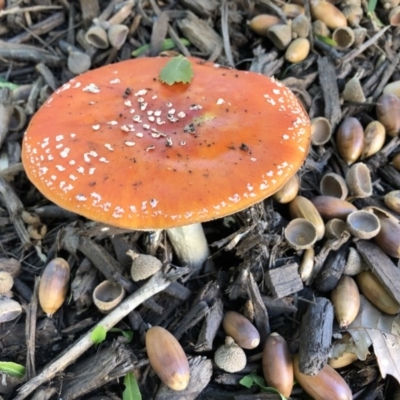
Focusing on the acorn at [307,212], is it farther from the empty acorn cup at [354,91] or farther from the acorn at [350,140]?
the empty acorn cup at [354,91]

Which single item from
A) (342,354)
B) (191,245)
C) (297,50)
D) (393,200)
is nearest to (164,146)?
(191,245)

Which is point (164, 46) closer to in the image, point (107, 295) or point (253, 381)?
point (107, 295)

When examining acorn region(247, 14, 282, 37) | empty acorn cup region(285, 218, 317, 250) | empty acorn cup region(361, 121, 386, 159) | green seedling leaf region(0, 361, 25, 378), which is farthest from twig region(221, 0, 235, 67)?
green seedling leaf region(0, 361, 25, 378)

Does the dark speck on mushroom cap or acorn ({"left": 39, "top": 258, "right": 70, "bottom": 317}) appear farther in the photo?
acorn ({"left": 39, "top": 258, "right": 70, "bottom": 317})

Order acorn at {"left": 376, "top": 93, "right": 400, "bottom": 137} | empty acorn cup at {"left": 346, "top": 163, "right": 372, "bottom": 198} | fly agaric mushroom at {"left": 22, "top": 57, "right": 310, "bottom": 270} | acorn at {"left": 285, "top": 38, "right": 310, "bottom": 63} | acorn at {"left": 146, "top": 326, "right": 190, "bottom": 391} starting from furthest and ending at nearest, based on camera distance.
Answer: acorn at {"left": 285, "top": 38, "right": 310, "bottom": 63} < acorn at {"left": 376, "top": 93, "right": 400, "bottom": 137} < empty acorn cup at {"left": 346, "top": 163, "right": 372, "bottom": 198} < acorn at {"left": 146, "top": 326, "right": 190, "bottom": 391} < fly agaric mushroom at {"left": 22, "top": 57, "right": 310, "bottom": 270}

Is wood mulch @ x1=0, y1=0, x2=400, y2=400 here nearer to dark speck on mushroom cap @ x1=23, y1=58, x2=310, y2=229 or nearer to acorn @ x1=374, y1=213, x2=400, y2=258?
acorn @ x1=374, y1=213, x2=400, y2=258

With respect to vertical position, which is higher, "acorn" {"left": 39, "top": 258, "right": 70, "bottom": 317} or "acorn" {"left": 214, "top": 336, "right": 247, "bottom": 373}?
"acorn" {"left": 214, "top": 336, "right": 247, "bottom": 373}
